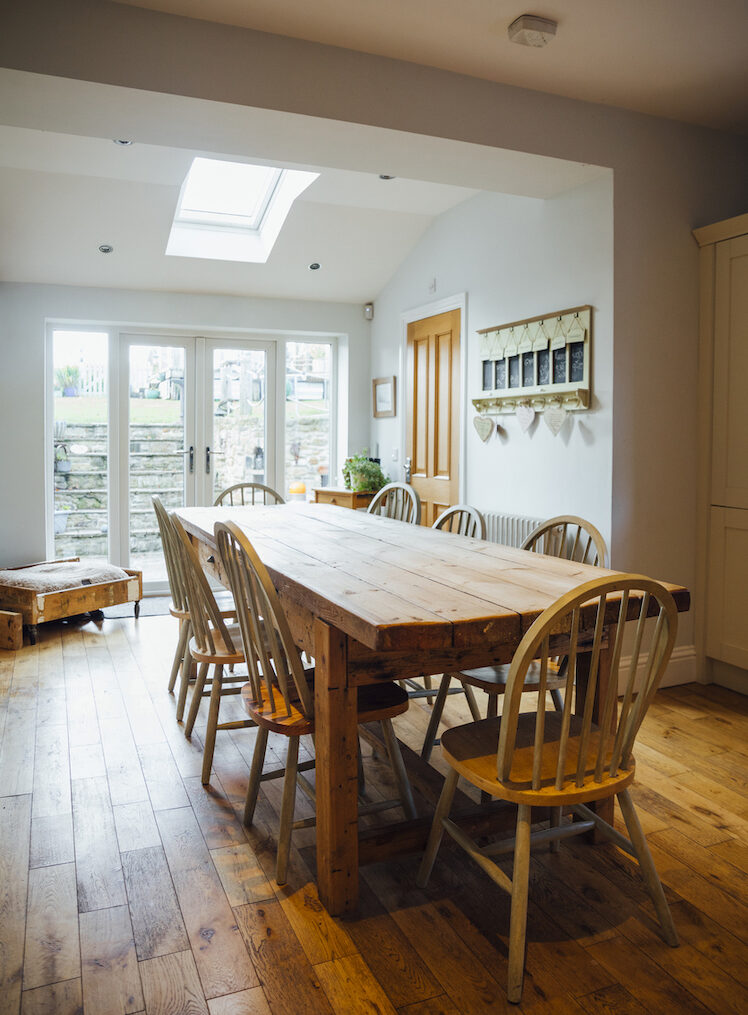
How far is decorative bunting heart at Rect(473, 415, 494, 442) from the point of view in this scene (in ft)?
14.4

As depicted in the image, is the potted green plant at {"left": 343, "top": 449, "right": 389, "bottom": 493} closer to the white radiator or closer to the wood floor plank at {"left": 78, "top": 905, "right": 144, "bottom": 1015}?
the white radiator

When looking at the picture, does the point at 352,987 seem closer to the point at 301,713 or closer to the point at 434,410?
the point at 301,713

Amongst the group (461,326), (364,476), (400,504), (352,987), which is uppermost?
(461,326)

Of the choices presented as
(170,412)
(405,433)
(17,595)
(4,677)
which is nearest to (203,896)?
(4,677)

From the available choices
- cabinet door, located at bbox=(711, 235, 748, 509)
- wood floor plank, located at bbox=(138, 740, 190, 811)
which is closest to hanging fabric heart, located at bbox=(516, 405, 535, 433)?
cabinet door, located at bbox=(711, 235, 748, 509)

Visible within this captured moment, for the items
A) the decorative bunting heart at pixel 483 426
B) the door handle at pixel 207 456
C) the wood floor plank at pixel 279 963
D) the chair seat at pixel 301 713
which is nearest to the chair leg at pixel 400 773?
the chair seat at pixel 301 713

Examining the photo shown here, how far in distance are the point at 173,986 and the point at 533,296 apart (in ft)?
11.1

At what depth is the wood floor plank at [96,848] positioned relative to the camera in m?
1.97

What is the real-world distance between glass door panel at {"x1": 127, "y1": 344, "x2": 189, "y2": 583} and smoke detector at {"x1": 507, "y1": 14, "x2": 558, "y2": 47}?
3671 millimetres

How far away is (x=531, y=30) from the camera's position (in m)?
2.65

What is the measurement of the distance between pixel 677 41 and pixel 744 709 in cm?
269

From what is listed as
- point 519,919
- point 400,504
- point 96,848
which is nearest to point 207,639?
point 96,848

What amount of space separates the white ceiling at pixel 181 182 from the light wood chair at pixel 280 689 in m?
1.73

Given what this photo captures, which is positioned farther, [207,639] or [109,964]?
[207,639]
